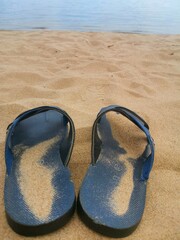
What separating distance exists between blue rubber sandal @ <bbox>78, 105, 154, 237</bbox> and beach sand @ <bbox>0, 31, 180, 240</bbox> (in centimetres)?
5

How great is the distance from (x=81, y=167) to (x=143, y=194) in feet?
1.02

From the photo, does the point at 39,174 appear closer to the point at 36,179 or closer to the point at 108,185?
the point at 36,179

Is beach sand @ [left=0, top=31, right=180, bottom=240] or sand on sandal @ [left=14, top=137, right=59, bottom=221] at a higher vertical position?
sand on sandal @ [left=14, top=137, right=59, bottom=221]

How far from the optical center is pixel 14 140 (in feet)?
4.07

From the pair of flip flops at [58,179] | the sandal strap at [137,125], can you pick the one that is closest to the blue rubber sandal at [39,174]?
the pair of flip flops at [58,179]

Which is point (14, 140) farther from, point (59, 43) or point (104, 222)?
point (59, 43)

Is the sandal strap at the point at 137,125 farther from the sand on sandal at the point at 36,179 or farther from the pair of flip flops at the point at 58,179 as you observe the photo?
the sand on sandal at the point at 36,179

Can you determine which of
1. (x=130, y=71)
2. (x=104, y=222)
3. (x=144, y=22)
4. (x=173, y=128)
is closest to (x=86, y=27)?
(x=144, y=22)

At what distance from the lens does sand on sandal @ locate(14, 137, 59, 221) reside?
3.07ft

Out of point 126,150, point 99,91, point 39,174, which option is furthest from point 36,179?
point 99,91

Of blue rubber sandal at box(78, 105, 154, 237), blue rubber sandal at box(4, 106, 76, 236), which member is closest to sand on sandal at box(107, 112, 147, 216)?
blue rubber sandal at box(78, 105, 154, 237)

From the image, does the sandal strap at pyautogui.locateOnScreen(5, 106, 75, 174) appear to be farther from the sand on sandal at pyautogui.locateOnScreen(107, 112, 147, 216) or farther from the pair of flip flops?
the sand on sandal at pyautogui.locateOnScreen(107, 112, 147, 216)

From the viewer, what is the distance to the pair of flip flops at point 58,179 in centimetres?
90

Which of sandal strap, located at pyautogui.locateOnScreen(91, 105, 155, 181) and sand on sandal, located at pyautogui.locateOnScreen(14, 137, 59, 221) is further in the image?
sandal strap, located at pyautogui.locateOnScreen(91, 105, 155, 181)
